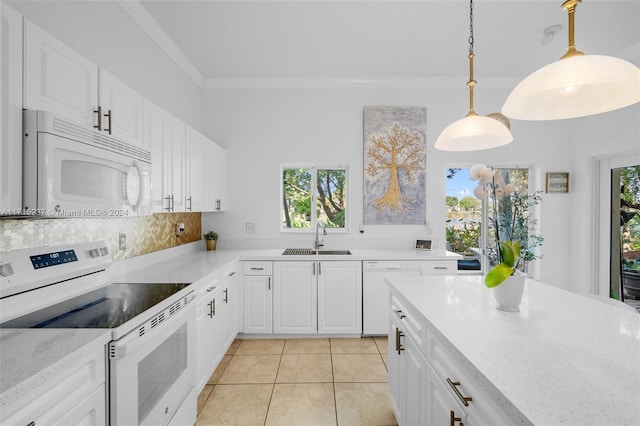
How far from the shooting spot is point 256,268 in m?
3.14

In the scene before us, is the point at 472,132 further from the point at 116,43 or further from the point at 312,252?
the point at 116,43

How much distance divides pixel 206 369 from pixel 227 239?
169cm

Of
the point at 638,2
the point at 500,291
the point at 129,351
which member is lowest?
the point at 129,351

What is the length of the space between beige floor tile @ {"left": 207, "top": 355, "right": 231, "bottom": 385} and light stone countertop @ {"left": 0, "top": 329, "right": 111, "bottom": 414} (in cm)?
151

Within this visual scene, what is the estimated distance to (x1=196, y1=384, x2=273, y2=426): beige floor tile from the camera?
6.48 ft

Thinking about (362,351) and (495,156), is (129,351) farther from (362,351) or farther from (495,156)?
(495,156)

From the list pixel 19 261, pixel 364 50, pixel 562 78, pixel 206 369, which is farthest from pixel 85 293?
pixel 364 50

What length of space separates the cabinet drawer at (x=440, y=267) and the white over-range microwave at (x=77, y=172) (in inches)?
104

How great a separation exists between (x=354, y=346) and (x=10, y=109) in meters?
2.96

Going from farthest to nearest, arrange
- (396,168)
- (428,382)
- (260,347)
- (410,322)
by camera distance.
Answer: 1. (396,168)
2. (260,347)
3. (410,322)
4. (428,382)

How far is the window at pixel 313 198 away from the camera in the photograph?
12.4ft

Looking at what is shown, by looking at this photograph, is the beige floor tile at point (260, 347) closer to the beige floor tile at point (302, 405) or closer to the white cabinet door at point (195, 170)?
the beige floor tile at point (302, 405)

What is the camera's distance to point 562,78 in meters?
0.96

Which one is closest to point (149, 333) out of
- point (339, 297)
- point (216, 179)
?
point (339, 297)
